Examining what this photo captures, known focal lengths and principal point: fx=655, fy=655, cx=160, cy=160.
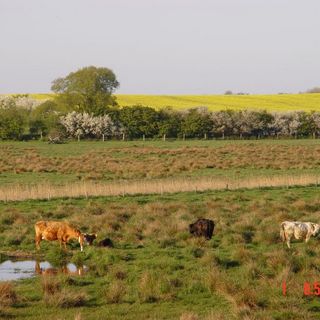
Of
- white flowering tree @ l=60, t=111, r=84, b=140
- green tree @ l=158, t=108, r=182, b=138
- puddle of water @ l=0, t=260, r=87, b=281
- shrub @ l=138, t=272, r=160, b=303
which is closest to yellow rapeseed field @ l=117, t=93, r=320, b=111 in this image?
green tree @ l=158, t=108, r=182, b=138

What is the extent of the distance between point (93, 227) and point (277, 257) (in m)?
7.68

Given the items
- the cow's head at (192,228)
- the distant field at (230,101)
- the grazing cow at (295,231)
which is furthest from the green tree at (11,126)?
the grazing cow at (295,231)

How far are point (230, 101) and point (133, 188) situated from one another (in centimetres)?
10441

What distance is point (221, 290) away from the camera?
1348 centimetres

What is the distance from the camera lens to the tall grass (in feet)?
95.4

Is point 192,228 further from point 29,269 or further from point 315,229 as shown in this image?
point 29,269

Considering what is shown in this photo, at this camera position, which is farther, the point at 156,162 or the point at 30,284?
the point at 156,162

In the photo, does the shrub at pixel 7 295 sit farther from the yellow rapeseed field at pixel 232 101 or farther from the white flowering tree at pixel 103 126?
the yellow rapeseed field at pixel 232 101

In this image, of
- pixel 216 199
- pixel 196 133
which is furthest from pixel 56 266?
pixel 196 133

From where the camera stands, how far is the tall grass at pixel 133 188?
29.1 meters

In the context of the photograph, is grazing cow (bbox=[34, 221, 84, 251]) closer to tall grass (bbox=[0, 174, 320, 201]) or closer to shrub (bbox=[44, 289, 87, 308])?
shrub (bbox=[44, 289, 87, 308])

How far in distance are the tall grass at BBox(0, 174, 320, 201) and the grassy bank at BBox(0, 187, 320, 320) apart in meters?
1.52

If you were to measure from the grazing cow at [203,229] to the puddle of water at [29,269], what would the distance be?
4666 mm

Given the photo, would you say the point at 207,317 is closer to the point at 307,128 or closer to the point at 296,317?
the point at 296,317
